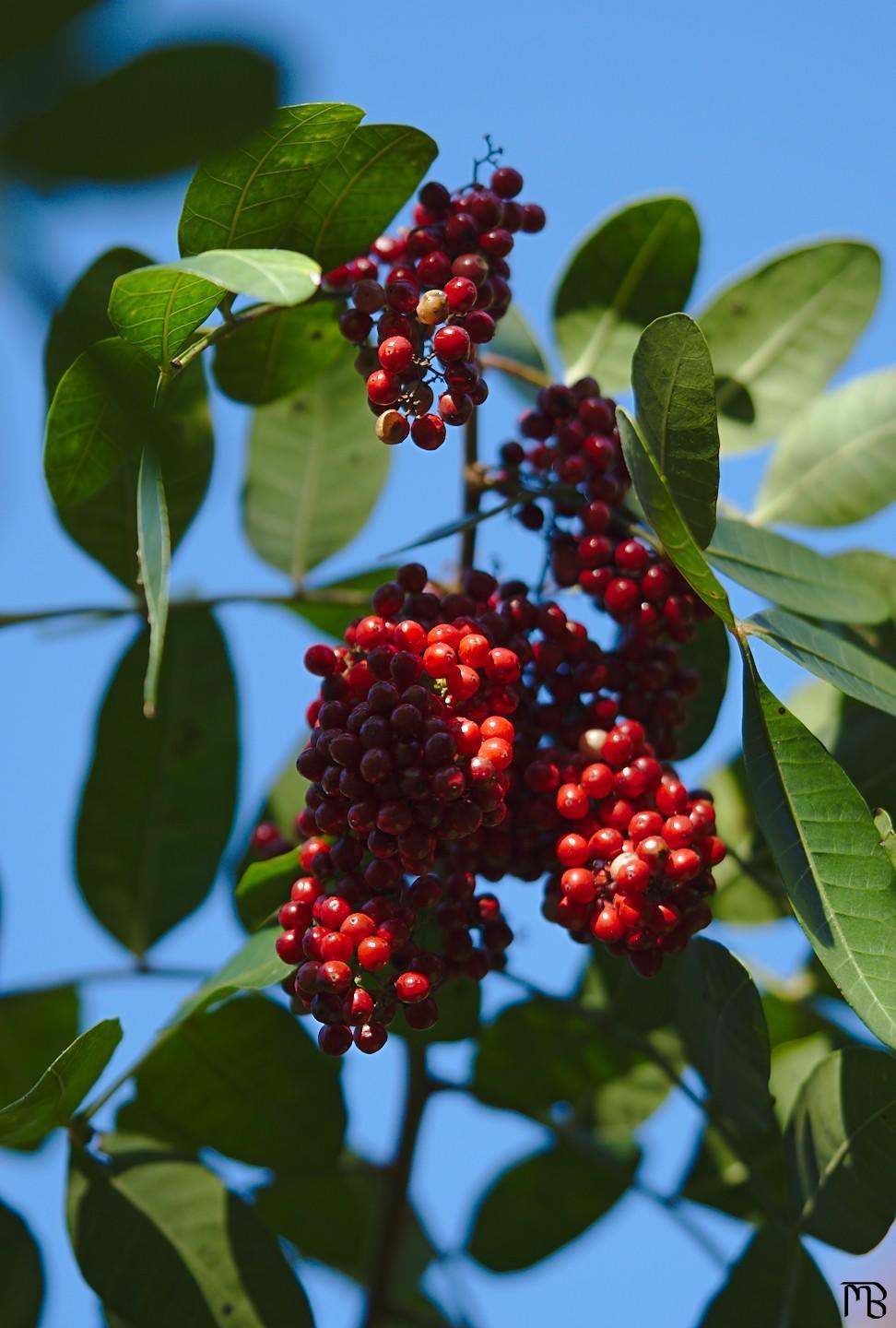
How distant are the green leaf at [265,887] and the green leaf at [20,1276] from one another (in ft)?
1.32

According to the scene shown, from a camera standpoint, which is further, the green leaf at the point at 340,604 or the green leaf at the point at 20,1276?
the green leaf at the point at 340,604

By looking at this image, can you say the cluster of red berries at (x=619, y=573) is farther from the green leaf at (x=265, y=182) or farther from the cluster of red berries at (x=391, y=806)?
the green leaf at (x=265, y=182)

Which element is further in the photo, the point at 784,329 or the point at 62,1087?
the point at 784,329

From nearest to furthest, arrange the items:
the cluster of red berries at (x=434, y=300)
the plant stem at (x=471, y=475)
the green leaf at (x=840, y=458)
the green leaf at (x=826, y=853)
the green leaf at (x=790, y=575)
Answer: the green leaf at (x=826, y=853) < the cluster of red berries at (x=434, y=300) < the green leaf at (x=790, y=575) < the plant stem at (x=471, y=475) < the green leaf at (x=840, y=458)

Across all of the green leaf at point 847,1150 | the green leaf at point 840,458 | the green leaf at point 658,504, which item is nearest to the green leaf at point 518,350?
the green leaf at point 840,458

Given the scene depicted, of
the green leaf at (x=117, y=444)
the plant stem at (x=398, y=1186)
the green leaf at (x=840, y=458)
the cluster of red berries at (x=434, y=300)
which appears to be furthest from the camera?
the green leaf at (x=840, y=458)

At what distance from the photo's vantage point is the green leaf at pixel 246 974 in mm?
1319

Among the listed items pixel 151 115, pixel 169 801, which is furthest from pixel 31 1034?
pixel 151 115

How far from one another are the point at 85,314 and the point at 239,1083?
0.83 m

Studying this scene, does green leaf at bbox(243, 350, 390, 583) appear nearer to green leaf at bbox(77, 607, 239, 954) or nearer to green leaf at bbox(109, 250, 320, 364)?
green leaf at bbox(77, 607, 239, 954)

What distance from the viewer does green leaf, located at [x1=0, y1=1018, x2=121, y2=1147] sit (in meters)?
1.30

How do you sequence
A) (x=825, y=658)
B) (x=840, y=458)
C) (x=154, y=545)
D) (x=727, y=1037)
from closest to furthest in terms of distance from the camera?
(x=154, y=545)
(x=825, y=658)
(x=727, y=1037)
(x=840, y=458)

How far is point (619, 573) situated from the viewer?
149cm

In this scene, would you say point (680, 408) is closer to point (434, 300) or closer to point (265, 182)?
point (434, 300)
